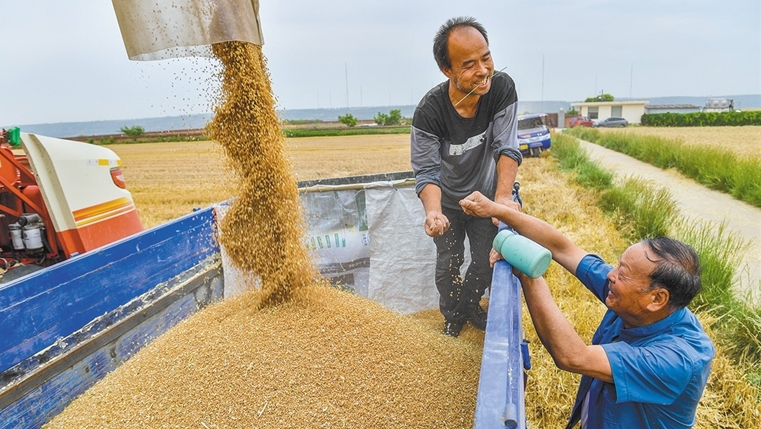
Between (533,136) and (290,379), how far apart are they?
1474 cm

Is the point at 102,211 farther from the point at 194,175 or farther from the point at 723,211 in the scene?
the point at 194,175

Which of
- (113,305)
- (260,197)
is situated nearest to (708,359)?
(260,197)

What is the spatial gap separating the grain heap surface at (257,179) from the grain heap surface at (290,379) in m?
0.27

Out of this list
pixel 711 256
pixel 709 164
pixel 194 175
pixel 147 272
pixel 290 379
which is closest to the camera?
pixel 290 379

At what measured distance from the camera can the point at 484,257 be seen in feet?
9.46

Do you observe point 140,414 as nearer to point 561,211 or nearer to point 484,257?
point 484,257

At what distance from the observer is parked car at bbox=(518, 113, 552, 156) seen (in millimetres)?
15141

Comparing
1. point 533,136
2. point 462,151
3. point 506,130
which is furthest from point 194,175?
point 506,130

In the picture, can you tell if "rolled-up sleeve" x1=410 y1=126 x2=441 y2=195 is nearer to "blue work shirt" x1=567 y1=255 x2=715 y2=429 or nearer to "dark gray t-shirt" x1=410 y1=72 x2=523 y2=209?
"dark gray t-shirt" x1=410 y1=72 x2=523 y2=209

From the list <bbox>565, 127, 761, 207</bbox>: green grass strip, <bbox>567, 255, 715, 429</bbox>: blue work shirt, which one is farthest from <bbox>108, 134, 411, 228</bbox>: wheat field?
<bbox>565, 127, 761, 207</bbox>: green grass strip

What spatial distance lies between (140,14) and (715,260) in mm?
3933

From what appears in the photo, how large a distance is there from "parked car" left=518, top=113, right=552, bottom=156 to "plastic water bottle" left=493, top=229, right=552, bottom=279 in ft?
45.6

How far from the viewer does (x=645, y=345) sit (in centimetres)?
140

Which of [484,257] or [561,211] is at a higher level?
[484,257]
